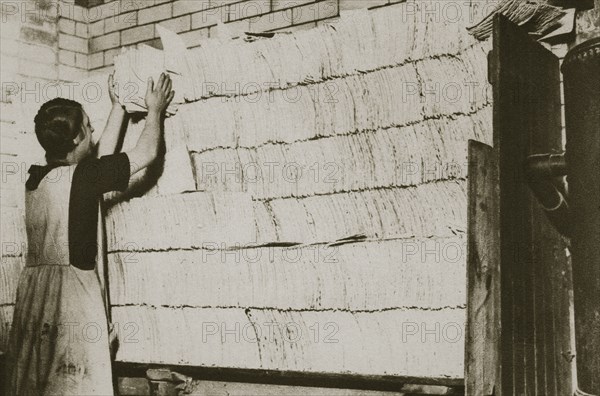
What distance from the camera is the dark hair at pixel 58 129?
3848 millimetres

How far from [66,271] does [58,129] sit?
0.89 m

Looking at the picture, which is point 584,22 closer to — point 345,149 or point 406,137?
point 406,137

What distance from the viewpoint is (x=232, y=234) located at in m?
3.57

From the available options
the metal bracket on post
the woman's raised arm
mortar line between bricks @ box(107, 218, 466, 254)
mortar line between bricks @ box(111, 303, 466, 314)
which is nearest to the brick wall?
the woman's raised arm

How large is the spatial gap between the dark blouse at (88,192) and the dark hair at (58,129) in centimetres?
15

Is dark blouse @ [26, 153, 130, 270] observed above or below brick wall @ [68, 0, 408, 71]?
below

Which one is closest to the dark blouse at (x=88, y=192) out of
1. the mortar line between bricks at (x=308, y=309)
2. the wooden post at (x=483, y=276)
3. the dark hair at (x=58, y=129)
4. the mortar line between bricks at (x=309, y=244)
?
the dark hair at (x=58, y=129)

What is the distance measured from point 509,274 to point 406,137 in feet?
2.91

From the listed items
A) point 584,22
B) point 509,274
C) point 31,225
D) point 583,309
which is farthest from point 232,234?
point 584,22

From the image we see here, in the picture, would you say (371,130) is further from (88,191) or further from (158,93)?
(88,191)

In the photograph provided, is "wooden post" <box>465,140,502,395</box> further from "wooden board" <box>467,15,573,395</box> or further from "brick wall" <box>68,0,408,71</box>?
"brick wall" <box>68,0,408,71</box>

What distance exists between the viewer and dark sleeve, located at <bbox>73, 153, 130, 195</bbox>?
3633 mm

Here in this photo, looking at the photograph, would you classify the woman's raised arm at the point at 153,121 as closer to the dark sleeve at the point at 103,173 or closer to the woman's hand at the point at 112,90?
the dark sleeve at the point at 103,173

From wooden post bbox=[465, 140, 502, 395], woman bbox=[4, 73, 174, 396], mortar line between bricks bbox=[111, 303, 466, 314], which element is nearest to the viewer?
wooden post bbox=[465, 140, 502, 395]
